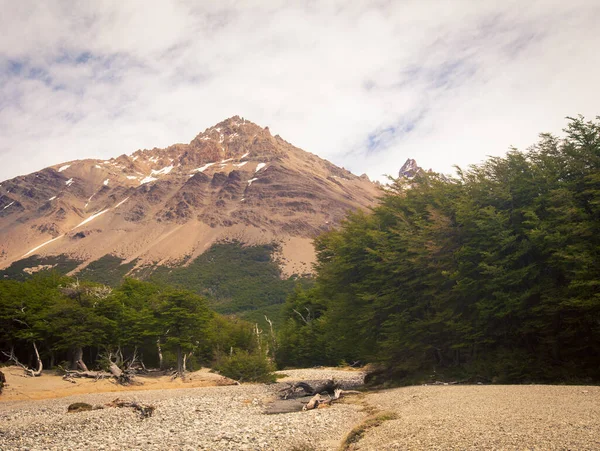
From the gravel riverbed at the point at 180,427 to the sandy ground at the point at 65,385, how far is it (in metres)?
5.78

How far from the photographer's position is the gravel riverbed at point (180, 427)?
13.3 meters

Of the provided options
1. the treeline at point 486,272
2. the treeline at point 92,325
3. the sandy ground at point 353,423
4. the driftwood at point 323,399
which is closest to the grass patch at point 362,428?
the sandy ground at point 353,423

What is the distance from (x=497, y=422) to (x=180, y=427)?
12.2 m

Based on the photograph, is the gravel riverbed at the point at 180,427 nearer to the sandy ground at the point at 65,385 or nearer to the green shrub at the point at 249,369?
the sandy ground at the point at 65,385

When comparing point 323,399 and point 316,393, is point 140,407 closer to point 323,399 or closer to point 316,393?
point 323,399

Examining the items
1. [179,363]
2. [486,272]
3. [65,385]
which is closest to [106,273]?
[179,363]

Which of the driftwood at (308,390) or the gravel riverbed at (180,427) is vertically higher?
the gravel riverbed at (180,427)

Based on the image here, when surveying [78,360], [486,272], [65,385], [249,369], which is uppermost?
[486,272]

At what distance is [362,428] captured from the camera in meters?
13.0

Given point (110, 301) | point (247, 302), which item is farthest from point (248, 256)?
point (110, 301)

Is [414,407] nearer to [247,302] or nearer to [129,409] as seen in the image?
[129,409]

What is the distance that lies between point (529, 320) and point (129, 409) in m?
20.8

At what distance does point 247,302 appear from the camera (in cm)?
14150

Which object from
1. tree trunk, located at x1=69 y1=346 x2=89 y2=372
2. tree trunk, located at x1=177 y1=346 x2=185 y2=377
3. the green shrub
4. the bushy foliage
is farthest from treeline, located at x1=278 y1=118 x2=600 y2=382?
the bushy foliage
